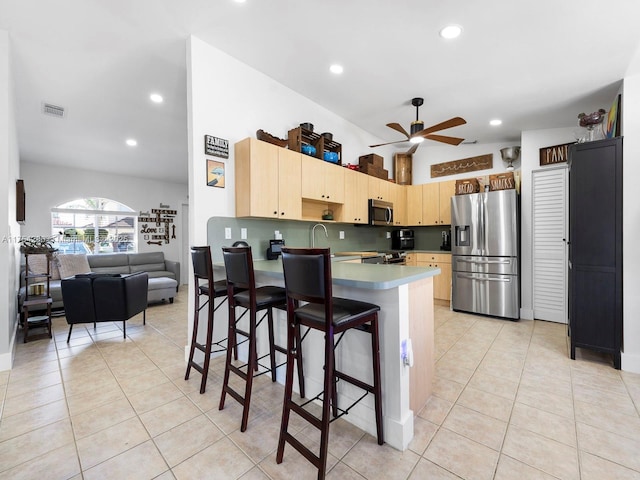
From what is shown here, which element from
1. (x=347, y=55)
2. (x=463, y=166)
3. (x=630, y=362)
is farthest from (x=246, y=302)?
(x=463, y=166)

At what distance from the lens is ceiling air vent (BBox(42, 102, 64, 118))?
3.65 metres

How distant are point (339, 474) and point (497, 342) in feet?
8.23

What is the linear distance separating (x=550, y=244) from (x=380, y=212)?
2315 millimetres

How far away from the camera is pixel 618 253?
2.51m

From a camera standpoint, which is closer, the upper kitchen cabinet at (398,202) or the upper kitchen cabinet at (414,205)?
the upper kitchen cabinet at (398,202)

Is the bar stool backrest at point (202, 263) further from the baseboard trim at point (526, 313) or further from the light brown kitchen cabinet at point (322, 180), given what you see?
the baseboard trim at point (526, 313)

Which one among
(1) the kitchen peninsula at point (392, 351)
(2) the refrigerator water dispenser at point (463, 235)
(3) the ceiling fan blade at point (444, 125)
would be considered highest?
(3) the ceiling fan blade at point (444, 125)

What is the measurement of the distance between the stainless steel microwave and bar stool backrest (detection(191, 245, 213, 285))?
2.75m

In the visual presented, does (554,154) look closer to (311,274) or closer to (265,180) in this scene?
(265,180)

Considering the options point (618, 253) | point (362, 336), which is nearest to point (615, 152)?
point (618, 253)

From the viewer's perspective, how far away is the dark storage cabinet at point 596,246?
252 cm

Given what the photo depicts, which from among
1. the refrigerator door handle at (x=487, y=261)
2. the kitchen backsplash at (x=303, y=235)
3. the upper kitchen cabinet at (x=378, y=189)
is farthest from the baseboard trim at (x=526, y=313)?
the upper kitchen cabinet at (x=378, y=189)

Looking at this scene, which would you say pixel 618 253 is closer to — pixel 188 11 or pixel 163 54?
pixel 188 11

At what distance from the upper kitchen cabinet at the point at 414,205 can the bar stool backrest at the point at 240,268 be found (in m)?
4.05
